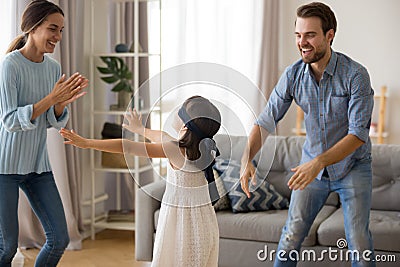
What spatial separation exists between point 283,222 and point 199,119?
4.77ft

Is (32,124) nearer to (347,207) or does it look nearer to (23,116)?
(23,116)

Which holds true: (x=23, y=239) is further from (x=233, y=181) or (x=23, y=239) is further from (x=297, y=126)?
(x=297, y=126)

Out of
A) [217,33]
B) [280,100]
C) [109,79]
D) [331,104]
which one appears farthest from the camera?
[217,33]

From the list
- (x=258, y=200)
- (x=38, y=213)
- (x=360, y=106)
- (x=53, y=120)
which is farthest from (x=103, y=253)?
(x=360, y=106)

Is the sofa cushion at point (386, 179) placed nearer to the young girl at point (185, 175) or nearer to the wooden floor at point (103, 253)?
the wooden floor at point (103, 253)

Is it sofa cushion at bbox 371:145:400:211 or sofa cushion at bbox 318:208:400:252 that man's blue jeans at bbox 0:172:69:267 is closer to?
sofa cushion at bbox 318:208:400:252

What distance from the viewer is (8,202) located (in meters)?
2.66

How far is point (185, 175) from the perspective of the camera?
7.41 ft

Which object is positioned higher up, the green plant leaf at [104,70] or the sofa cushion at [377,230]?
the green plant leaf at [104,70]

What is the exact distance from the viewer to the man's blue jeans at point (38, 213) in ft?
8.73

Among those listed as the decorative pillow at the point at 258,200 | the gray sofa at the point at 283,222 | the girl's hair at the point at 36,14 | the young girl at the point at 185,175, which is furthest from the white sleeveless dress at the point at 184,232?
the decorative pillow at the point at 258,200

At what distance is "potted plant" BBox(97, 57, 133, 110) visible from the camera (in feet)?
14.4

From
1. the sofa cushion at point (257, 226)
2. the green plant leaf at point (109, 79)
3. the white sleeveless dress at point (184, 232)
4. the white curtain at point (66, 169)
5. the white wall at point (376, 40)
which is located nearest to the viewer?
the white sleeveless dress at point (184, 232)

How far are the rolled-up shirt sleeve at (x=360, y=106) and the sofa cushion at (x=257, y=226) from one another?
1.02m
